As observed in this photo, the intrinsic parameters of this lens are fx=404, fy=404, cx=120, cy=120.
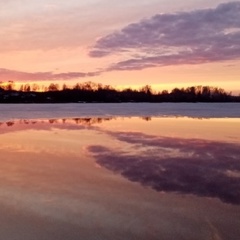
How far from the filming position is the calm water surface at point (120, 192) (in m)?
4.39

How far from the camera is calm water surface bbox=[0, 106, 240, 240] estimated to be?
4.39m

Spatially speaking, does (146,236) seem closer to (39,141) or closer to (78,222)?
(78,222)

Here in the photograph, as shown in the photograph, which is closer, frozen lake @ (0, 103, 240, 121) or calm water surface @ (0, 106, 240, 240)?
calm water surface @ (0, 106, 240, 240)

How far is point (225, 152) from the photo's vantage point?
9.70 metres

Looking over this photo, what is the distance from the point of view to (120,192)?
19.7 feet

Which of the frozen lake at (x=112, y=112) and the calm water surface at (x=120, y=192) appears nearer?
the calm water surface at (x=120, y=192)

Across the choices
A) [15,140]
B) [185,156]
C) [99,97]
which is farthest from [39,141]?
[99,97]

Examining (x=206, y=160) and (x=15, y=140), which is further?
(x=15, y=140)

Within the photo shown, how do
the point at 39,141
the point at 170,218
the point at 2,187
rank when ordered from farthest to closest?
the point at 39,141, the point at 2,187, the point at 170,218

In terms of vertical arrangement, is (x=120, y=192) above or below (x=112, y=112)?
below

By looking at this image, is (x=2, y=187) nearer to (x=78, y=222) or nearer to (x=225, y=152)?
(x=78, y=222)

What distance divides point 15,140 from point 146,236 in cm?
896

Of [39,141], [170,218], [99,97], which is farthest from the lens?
[99,97]

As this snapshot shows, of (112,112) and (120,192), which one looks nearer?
(120,192)
